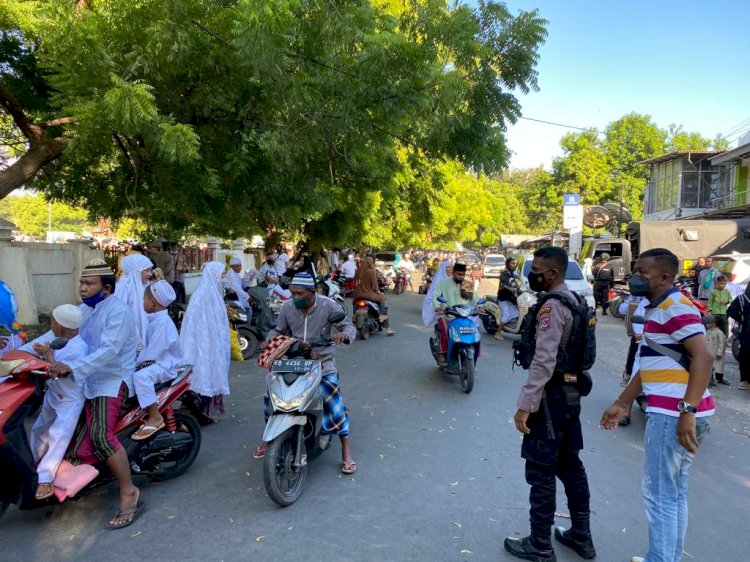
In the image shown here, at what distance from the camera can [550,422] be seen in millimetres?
3023

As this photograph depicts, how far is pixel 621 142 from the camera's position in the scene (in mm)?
41500

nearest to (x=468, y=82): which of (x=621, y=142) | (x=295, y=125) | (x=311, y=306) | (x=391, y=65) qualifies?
(x=391, y=65)

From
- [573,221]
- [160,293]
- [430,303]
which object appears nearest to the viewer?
[160,293]

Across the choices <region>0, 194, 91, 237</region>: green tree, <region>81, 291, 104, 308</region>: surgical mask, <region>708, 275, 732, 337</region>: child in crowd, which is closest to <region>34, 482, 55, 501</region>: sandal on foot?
<region>81, 291, 104, 308</region>: surgical mask

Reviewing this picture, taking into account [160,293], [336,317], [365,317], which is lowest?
[365,317]

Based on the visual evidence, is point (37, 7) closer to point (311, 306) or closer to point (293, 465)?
point (311, 306)

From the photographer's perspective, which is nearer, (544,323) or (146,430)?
(544,323)

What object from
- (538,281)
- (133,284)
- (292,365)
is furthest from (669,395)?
(133,284)

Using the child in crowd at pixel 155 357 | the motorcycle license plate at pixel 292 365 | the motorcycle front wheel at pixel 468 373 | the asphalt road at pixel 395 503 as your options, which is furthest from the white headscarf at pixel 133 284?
the motorcycle front wheel at pixel 468 373

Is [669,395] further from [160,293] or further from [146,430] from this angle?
[160,293]

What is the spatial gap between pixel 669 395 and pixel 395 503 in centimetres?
203

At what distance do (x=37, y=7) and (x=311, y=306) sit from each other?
527cm

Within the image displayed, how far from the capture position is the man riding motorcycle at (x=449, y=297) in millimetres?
7438

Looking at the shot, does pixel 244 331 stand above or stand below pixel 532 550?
above
